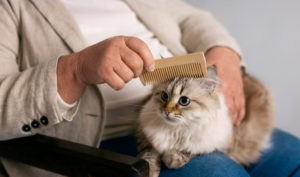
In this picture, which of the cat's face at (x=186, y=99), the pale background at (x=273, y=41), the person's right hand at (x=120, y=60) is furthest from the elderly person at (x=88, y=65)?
the pale background at (x=273, y=41)

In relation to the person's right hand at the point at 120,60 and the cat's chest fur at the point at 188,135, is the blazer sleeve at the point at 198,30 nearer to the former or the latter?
the cat's chest fur at the point at 188,135

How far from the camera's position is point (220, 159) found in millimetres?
969

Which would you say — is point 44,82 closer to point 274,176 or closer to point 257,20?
point 274,176

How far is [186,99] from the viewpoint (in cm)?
96

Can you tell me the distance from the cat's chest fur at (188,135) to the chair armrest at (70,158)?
9.7 inches

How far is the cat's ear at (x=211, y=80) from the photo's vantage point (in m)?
0.95

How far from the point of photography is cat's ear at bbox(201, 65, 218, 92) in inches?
37.6

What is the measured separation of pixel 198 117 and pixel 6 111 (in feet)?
1.91

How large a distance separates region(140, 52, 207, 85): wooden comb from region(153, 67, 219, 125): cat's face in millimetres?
41

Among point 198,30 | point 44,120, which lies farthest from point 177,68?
point 198,30

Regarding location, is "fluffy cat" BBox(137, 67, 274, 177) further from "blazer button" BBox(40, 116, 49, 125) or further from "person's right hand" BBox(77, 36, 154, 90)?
"blazer button" BBox(40, 116, 49, 125)

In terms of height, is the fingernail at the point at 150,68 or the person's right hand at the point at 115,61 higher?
the person's right hand at the point at 115,61

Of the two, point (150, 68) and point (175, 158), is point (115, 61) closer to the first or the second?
point (150, 68)

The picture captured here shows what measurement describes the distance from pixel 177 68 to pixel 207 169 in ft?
1.05
